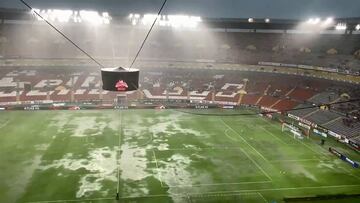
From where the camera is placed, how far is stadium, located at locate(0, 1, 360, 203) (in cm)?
2805

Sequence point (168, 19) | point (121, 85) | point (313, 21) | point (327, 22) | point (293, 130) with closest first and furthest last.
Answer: point (121, 85) < point (293, 130) < point (327, 22) < point (313, 21) < point (168, 19)

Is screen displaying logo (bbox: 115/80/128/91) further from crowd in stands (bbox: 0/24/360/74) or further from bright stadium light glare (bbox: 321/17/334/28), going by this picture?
bright stadium light glare (bbox: 321/17/334/28)

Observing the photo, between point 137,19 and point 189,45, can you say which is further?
point 189,45

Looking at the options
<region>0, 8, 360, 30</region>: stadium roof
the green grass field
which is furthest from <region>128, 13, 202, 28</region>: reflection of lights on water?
the green grass field

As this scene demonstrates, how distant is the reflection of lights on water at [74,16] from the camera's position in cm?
6425

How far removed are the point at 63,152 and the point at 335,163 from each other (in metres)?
27.8

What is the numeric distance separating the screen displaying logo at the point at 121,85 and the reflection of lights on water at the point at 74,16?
169 feet

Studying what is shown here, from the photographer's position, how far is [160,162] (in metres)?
32.8

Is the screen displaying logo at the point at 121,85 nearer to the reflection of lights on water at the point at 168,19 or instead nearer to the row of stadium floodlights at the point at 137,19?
the row of stadium floodlights at the point at 137,19

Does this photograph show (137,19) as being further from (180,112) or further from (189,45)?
(180,112)

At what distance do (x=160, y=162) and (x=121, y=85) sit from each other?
16994 mm

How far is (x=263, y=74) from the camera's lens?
7069 cm

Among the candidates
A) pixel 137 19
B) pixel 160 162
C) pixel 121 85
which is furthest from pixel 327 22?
pixel 121 85

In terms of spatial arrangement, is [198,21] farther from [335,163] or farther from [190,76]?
[335,163]
